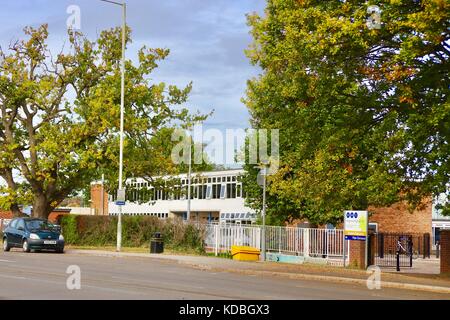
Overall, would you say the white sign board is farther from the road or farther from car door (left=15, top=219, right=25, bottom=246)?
car door (left=15, top=219, right=25, bottom=246)

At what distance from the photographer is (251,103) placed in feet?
117

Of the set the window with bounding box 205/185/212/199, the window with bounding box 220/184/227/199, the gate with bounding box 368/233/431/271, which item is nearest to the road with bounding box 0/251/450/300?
the gate with bounding box 368/233/431/271

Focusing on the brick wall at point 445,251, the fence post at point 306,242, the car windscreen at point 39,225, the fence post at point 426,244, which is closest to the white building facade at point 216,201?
the fence post at point 426,244

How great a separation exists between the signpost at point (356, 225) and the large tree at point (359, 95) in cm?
133

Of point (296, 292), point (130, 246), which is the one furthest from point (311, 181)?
point (130, 246)

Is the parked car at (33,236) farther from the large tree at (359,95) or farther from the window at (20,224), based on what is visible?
the large tree at (359,95)

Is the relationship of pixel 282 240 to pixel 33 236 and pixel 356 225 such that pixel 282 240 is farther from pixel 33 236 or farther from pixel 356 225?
pixel 33 236

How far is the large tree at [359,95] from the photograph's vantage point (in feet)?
66.3

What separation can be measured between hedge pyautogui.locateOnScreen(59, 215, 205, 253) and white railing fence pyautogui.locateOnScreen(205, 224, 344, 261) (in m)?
0.94

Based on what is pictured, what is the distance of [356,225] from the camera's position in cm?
2708

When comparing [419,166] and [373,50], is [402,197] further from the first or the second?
[373,50]

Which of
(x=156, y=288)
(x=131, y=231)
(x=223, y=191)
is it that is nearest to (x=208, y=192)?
(x=223, y=191)

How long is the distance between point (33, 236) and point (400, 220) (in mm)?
Result: 33128

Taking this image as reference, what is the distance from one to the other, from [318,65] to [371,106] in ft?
7.12
